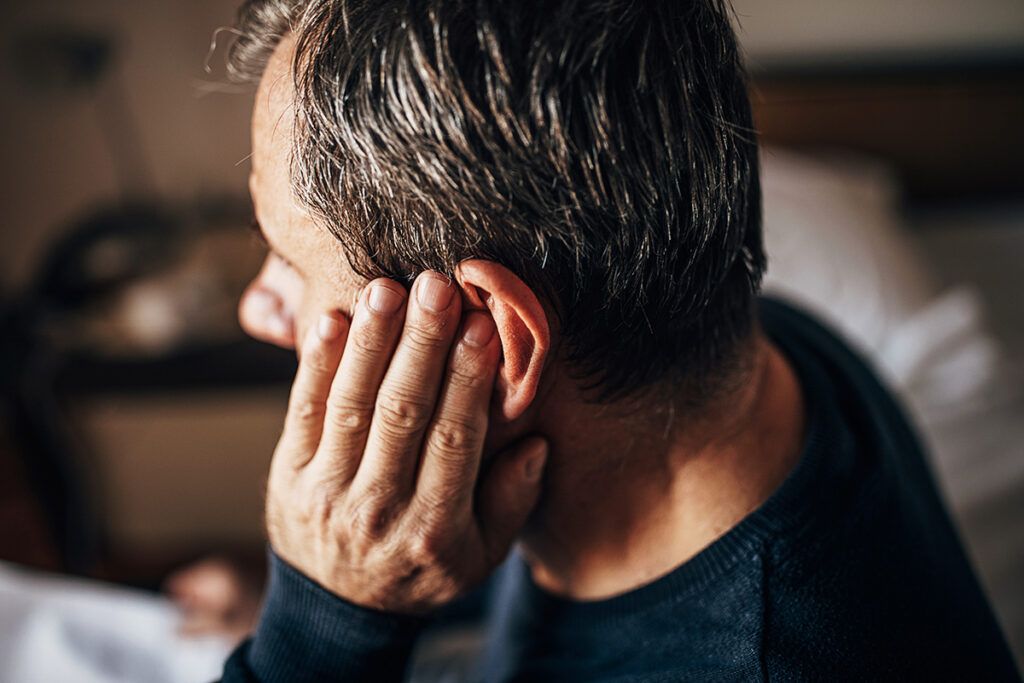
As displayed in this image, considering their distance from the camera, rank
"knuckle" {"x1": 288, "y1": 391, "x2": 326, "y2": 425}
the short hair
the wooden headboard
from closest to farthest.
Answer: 1. the short hair
2. "knuckle" {"x1": 288, "y1": 391, "x2": 326, "y2": 425}
3. the wooden headboard

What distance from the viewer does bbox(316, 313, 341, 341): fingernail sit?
1.79ft

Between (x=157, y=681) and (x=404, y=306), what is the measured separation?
0.70 metres

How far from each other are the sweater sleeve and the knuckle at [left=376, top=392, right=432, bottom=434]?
20cm

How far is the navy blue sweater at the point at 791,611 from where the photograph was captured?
57 cm

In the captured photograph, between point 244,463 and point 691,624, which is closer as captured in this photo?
point 691,624

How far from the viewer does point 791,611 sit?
0.57 metres

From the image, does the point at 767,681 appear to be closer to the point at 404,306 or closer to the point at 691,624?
the point at 691,624

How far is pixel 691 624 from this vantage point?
608mm

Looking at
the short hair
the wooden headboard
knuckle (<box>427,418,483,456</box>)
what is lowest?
the wooden headboard

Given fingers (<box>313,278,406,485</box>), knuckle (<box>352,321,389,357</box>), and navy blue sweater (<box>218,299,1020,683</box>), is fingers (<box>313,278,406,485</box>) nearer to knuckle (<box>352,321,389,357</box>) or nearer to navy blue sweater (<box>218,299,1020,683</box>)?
knuckle (<box>352,321,389,357</box>)

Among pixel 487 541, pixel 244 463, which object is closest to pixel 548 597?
pixel 487 541

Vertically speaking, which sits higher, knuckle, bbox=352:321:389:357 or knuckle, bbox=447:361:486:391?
knuckle, bbox=352:321:389:357

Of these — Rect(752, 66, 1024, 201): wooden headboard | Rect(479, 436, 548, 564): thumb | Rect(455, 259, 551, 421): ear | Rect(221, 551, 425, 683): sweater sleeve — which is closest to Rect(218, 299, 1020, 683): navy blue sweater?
Rect(221, 551, 425, 683): sweater sleeve

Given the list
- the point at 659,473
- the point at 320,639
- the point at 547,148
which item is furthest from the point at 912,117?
the point at 320,639
